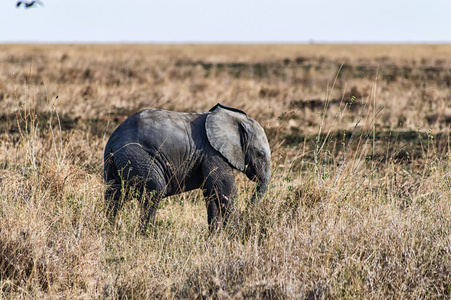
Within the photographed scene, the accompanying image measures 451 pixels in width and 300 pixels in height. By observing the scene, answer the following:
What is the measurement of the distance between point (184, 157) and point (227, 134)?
1.65 ft

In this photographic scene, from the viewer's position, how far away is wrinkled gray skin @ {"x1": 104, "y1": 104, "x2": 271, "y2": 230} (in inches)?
194

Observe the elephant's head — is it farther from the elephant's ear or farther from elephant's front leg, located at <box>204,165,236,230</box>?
elephant's front leg, located at <box>204,165,236,230</box>

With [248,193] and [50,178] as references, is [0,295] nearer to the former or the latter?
[50,178]

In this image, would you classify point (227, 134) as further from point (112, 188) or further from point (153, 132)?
point (112, 188)

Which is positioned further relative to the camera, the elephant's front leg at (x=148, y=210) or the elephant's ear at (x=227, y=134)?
the elephant's ear at (x=227, y=134)

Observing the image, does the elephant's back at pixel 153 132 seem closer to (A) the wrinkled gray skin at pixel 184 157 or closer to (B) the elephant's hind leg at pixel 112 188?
(A) the wrinkled gray skin at pixel 184 157

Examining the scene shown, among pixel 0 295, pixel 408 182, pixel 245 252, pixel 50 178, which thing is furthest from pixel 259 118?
pixel 0 295

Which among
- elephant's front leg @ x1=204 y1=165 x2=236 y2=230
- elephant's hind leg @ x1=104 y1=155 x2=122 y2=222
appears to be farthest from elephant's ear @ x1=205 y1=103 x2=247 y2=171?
elephant's hind leg @ x1=104 y1=155 x2=122 y2=222

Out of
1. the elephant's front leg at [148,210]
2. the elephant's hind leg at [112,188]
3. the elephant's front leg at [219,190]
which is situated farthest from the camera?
the elephant's front leg at [219,190]

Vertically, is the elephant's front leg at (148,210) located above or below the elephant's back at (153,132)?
below

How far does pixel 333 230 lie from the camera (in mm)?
4285

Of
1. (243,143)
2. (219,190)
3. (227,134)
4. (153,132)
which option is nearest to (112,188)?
(153,132)

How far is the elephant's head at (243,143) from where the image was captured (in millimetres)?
5250

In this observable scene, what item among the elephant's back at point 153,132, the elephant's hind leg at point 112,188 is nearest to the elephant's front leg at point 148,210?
the elephant's hind leg at point 112,188
